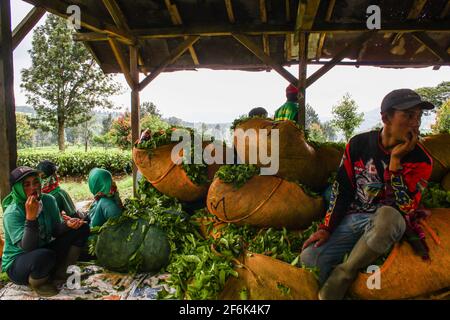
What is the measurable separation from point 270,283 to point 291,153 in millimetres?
1390

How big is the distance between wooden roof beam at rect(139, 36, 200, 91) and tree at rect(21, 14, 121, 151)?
18.4m

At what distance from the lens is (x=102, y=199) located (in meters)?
3.55

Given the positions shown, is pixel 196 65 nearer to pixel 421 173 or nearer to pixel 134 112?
pixel 134 112

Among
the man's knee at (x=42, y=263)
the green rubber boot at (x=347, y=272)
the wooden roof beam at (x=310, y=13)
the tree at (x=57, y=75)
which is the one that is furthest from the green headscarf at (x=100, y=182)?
the tree at (x=57, y=75)

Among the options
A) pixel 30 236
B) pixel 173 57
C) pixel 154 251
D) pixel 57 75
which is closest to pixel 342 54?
pixel 173 57

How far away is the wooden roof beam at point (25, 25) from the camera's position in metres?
3.33

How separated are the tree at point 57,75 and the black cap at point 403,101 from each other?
2312cm

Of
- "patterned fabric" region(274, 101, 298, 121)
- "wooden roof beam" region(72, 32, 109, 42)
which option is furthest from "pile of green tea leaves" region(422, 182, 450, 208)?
"wooden roof beam" region(72, 32, 109, 42)

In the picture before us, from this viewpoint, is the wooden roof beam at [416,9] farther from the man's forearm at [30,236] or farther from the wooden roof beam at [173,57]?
Result: the man's forearm at [30,236]

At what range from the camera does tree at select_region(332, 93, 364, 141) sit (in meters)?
26.9

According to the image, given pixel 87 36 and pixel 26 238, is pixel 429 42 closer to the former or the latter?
pixel 87 36

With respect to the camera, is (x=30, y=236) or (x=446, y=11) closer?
(x=30, y=236)

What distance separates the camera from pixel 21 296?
253 centimetres

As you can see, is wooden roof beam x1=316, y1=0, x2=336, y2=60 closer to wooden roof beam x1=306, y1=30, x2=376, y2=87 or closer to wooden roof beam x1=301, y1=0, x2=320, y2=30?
wooden roof beam x1=301, y1=0, x2=320, y2=30
